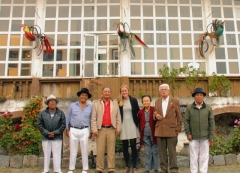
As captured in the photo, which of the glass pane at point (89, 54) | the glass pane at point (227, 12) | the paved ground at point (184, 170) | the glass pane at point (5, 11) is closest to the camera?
the paved ground at point (184, 170)

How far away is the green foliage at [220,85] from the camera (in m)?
9.17

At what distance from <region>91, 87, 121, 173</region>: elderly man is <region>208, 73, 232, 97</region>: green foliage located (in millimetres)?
4859

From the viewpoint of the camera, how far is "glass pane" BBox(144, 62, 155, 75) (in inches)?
398

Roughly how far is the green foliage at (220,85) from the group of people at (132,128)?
3.94m

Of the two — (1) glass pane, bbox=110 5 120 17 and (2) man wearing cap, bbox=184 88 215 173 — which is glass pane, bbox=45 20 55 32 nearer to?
(1) glass pane, bbox=110 5 120 17

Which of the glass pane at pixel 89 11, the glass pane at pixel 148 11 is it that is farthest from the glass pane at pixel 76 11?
the glass pane at pixel 148 11

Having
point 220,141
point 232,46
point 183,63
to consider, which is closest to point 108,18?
point 183,63

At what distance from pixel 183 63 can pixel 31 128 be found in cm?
608

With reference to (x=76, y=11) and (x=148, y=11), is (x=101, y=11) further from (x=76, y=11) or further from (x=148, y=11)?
(x=148, y=11)

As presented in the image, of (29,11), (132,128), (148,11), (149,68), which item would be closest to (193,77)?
(149,68)

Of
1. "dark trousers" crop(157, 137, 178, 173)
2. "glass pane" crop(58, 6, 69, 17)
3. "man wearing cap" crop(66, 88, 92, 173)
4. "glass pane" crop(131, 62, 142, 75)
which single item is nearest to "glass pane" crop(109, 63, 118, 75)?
"glass pane" crop(131, 62, 142, 75)

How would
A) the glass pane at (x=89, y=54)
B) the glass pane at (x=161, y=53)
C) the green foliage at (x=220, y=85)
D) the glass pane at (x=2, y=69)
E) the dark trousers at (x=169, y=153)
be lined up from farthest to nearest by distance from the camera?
the glass pane at (x=161, y=53)
the glass pane at (x=89, y=54)
the glass pane at (x=2, y=69)
the green foliage at (x=220, y=85)
the dark trousers at (x=169, y=153)

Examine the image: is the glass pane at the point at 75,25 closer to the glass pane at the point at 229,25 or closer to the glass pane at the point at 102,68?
the glass pane at the point at 102,68

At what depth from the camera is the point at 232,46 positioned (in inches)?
411
